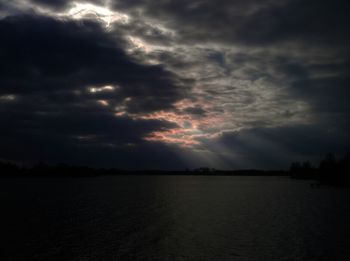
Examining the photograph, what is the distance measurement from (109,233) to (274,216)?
108ft

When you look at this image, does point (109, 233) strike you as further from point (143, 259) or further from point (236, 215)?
point (236, 215)

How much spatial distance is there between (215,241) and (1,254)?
79.2 ft

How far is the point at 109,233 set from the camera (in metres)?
41.0

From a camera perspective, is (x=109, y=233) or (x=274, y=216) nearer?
(x=109, y=233)

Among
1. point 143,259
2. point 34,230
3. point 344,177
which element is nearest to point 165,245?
point 143,259

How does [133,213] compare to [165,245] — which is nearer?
[165,245]

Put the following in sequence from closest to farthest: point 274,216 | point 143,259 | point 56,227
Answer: point 143,259 → point 56,227 → point 274,216

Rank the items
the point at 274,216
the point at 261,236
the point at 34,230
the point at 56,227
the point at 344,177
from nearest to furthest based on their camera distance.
Result: the point at 261,236
the point at 34,230
the point at 56,227
the point at 274,216
the point at 344,177

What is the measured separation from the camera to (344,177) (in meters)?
154

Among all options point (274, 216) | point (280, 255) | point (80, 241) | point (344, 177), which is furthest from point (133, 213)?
point (344, 177)

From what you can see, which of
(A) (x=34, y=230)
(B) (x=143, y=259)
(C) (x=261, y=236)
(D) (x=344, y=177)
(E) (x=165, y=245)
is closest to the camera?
(B) (x=143, y=259)

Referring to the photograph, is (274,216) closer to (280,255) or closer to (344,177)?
(280,255)

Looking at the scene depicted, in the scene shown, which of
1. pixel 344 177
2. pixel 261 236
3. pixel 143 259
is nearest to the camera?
pixel 143 259

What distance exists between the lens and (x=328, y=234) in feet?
134
